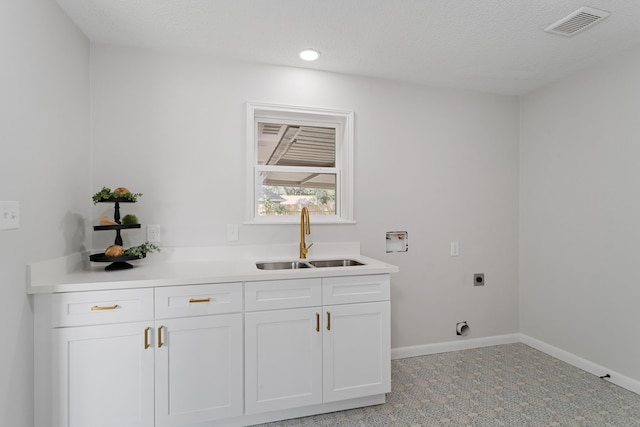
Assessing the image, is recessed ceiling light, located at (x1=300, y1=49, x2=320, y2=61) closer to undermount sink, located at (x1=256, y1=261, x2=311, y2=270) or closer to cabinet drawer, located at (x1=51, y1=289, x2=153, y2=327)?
undermount sink, located at (x1=256, y1=261, x2=311, y2=270)

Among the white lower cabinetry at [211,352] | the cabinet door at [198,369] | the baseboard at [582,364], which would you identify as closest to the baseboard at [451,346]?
the baseboard at [582,364]

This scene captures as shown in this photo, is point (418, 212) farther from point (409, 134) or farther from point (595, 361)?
point (595, 361)

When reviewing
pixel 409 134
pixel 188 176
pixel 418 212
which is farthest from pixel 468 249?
pixel 188 176

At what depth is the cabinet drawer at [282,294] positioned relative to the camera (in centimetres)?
201

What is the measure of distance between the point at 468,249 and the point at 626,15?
1.96 m

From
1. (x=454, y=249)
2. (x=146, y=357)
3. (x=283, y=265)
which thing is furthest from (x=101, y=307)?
(x=454, y=249)

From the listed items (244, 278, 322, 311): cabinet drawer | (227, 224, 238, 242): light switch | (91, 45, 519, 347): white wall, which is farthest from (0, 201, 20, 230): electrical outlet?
(227, 224, 238, 242): light switch

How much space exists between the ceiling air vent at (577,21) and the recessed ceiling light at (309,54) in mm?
1494

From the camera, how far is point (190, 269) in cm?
215

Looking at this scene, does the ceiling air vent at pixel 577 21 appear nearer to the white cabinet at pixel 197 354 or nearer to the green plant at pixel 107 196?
the white cabinet at pixel 197 354

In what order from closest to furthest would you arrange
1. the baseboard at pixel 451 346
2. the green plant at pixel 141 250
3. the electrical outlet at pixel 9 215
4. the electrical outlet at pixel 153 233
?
the electrical outlet at pixel 9 215, the green plant at pixel 141 250, the electrical outlet at pixel 153 233, the baseboard at pixel 451 346

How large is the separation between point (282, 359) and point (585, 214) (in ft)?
8.59

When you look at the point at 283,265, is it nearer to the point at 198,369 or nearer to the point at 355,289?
the point at 355,289

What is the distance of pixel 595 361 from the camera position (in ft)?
8.76
